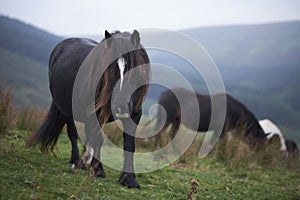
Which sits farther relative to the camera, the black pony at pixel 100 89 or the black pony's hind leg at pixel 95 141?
the black pony's hind leg at pixel 95 141

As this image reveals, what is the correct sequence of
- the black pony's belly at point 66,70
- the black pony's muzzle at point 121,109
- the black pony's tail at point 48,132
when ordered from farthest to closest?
1. the black pony's tail at point 48,132
2. the black pony's belly at point 66,70
3. the black pony's muzzle at point 121,109

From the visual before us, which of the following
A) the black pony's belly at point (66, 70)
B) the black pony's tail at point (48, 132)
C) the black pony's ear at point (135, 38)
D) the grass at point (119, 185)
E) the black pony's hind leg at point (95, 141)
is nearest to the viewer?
the grass at point (119, 185)

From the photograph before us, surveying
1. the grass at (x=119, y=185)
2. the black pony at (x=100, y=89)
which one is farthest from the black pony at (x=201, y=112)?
the black pony at (x=100, y=89)

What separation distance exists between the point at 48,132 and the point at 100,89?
186cm

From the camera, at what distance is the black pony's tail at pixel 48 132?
585cm

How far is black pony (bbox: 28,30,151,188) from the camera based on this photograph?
421 cm

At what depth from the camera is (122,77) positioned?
163 inches

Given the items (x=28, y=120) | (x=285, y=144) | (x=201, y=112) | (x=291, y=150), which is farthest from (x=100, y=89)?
(x=285, y=144)

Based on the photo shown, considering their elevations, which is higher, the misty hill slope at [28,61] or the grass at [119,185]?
the grass at [119,185]

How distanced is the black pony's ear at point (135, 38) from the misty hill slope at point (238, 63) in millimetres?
8932

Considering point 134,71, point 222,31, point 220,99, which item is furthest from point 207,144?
point 222,31

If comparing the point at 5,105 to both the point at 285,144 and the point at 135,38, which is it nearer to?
the point at 135,38

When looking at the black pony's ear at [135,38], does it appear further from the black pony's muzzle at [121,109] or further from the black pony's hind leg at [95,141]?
the black pony's hind leg at [95,141]

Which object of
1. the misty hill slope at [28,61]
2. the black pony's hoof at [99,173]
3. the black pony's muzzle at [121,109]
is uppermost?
the black pony's muzzle at [121,109]
